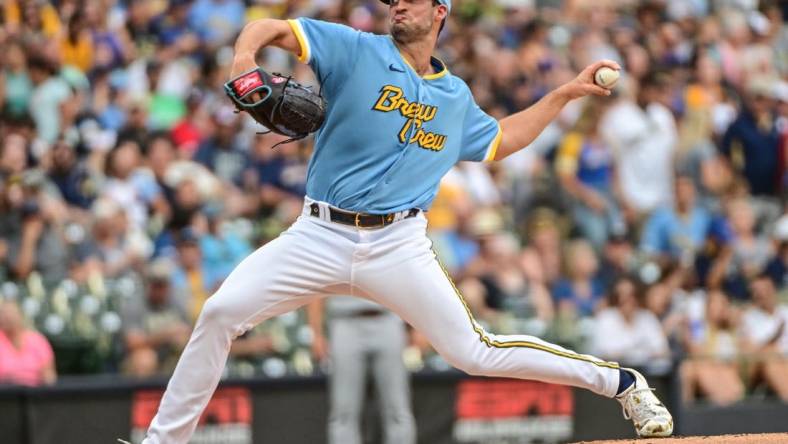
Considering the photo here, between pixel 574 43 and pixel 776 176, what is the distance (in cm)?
244

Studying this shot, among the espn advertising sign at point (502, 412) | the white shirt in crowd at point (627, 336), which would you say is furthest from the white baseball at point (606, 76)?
the white shirt in crowd at point (627, 336)

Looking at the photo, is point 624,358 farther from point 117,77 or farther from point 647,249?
point 117,77

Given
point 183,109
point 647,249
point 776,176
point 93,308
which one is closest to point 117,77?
point 183,109

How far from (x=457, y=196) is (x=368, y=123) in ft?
18.4

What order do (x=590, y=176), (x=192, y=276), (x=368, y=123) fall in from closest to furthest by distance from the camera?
1. (x=368, y=123)
2. (x=192, y=276)
3. (x=590, y=176)

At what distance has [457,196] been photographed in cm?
1109

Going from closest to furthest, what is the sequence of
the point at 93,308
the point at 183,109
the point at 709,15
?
the point at 93,308 → the point at 183,109 → the point at 709,15

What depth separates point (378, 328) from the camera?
8.73 metres

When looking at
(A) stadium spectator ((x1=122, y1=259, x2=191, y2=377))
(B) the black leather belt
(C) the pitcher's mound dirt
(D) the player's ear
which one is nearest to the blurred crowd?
(A) stadium spectator ((x1=122, y1=259, x2=191, y2=377))

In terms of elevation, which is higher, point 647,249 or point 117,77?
point 117,77

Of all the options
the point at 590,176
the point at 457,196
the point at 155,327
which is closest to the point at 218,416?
the point at 155,327

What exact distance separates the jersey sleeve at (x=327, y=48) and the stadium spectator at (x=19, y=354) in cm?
432

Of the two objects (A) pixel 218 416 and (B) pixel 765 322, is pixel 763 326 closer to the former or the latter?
(B) pixel 765 322

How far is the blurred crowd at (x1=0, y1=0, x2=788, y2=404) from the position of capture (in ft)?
32.3
